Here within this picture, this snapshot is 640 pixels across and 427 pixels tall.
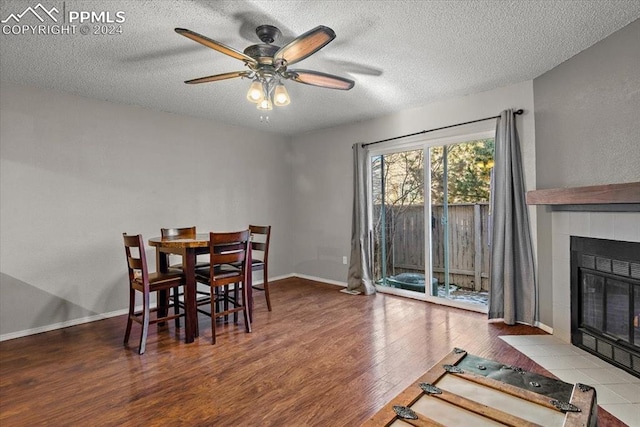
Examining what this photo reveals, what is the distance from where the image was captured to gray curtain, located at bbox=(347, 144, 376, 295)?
4.60 metres

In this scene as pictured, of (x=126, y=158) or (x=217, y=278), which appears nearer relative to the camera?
(x=217, y=278)

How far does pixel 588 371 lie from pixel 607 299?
0.60 m

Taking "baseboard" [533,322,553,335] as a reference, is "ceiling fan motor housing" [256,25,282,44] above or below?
above

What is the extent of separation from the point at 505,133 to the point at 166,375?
366 cm

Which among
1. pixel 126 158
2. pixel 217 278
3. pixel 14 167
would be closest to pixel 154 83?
pixel 126 158

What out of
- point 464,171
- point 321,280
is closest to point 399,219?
point 464,171

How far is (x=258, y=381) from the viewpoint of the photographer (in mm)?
2275

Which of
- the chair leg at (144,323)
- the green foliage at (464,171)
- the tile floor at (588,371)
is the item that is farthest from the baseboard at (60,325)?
the tile floor at (588,371)

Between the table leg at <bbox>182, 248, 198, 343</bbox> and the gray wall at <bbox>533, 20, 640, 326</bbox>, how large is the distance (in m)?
3.29

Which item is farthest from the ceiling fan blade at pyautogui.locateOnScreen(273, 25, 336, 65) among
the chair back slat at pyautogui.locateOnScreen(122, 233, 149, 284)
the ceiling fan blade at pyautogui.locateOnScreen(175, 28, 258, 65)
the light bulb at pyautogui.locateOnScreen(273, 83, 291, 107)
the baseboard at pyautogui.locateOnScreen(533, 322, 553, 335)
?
the baseboard at pyautogui.locateOnScreen(533, 322, 553, 335)

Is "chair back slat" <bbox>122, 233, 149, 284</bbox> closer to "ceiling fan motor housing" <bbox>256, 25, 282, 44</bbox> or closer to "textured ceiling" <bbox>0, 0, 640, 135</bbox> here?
"textured ceiling" <bbox>0, 0, 640, 135</bbox>

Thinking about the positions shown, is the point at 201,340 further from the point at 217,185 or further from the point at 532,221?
the point at 532,221

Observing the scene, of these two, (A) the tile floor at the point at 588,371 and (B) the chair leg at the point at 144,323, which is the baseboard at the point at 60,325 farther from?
(A) the tile floor at the point at 588,371

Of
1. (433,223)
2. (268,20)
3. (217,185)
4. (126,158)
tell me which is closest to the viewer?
(268,20)
